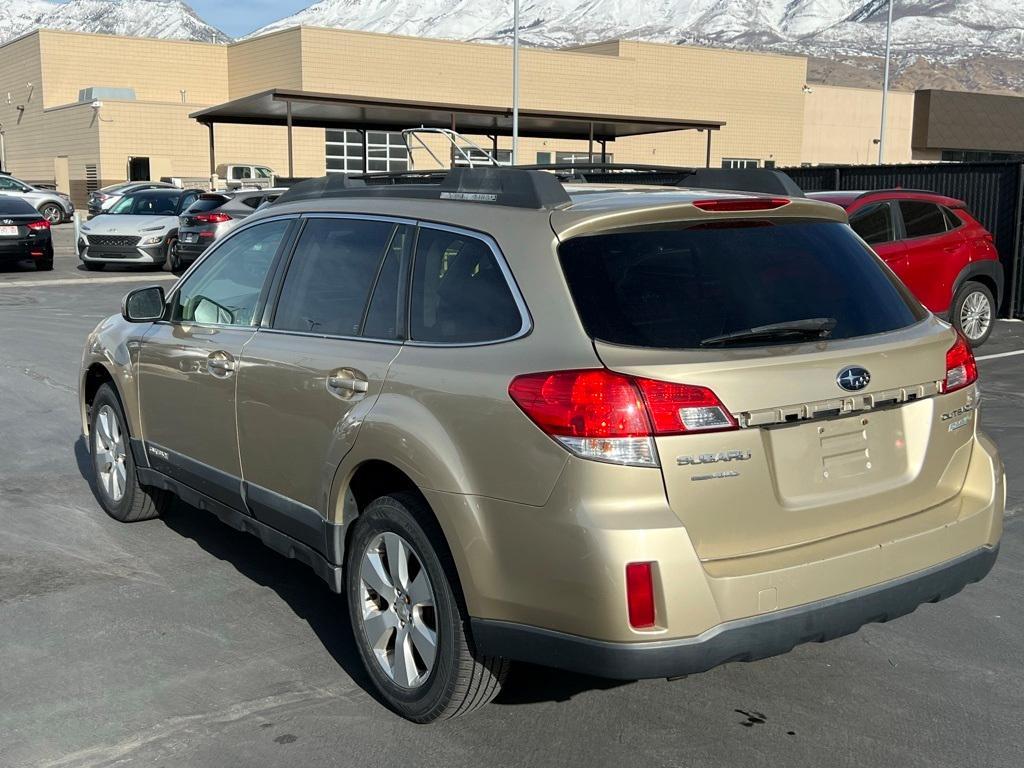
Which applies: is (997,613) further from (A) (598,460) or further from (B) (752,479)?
(A) (598,460)

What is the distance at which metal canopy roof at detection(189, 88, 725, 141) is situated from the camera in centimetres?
2494

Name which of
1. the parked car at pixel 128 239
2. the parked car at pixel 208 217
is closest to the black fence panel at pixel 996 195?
the parked car at pixel 208 217

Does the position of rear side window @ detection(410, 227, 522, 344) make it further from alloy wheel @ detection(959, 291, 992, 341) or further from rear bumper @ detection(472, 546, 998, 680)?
alloy wheel @ detection(959, 291, 992, 341)

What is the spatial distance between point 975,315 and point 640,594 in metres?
11.3

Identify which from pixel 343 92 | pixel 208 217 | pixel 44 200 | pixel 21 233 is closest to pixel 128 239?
pixel 21 233

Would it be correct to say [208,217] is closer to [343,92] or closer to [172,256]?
[172,256]

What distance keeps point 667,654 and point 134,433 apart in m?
3.50

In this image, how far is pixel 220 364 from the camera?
491 centimetres

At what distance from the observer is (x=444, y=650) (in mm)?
3680

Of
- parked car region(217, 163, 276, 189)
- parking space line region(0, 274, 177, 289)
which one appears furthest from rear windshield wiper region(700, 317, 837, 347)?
parked car region(217, 163, 276, 189)

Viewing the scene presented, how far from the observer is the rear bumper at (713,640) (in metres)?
3.26

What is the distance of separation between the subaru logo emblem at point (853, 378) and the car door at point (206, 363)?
93.4 inches

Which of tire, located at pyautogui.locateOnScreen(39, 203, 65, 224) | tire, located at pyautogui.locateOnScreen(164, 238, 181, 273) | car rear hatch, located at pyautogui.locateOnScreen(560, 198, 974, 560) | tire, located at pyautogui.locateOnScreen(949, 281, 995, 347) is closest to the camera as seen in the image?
car rear hatch, located at pyautogui.locateOnScreen(560, 198, 974, 560)

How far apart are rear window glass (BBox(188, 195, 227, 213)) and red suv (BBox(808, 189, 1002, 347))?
12259 mm
